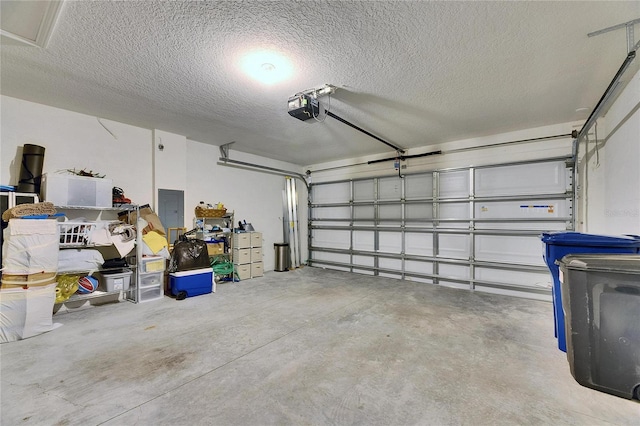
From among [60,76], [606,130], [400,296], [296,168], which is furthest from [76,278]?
[606,130]

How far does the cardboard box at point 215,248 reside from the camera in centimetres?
507

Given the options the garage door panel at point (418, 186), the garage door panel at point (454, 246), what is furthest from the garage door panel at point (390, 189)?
the garage door panel at point (454, 246)

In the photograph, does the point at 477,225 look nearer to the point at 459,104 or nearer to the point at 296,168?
the point at 459,104

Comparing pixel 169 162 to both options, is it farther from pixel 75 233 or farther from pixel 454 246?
pixel 454 246

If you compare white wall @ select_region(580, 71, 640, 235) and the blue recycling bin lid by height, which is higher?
white wall @ select_region(580, 71, 640, 235)

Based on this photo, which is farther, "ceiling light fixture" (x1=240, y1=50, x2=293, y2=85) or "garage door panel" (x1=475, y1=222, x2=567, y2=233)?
"garage door panel" (x1=475, y1=222, x2=567, y2=233)

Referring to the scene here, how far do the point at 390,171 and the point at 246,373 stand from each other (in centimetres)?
512

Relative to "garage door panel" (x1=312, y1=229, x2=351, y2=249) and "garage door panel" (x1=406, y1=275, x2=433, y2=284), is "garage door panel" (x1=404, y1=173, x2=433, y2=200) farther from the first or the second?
"garage door panel" (x1=312, y1=229, x2=351, y2=249)

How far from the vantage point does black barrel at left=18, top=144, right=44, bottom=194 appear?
327cm

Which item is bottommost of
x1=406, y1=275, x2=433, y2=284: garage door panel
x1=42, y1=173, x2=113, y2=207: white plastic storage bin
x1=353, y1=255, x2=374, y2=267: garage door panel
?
x1=406, y1=275, x2=433, y2=284: garage door panel

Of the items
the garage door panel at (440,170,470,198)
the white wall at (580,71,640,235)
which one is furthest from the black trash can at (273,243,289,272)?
the white wall at (580,71,640,235)

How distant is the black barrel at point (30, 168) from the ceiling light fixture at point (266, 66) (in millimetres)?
3008

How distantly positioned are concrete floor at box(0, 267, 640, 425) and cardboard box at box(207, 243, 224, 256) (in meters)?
1.43

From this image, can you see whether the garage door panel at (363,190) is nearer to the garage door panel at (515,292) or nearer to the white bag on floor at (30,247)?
the garage door panel at (515,292)
